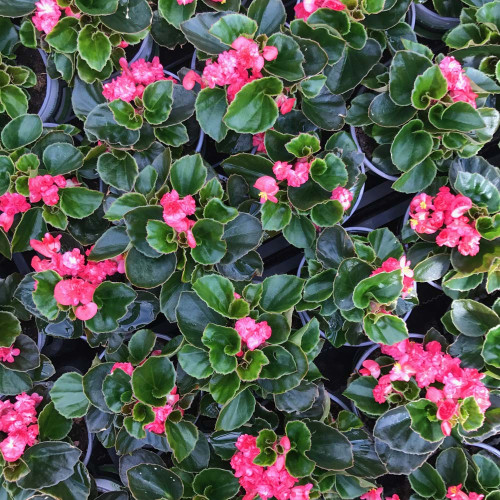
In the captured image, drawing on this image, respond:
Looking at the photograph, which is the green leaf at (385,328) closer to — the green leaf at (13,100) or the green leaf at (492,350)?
the green leaf at (492,350)

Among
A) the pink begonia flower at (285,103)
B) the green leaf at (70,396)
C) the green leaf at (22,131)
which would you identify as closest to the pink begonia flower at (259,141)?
the pink begonia flower at (285,103)

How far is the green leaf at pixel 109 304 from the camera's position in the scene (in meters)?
1.23

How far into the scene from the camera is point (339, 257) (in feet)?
4.14

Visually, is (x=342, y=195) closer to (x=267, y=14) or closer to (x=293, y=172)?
(x=293, y=172)

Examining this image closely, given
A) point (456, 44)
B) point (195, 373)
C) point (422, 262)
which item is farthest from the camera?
point (456, 44)

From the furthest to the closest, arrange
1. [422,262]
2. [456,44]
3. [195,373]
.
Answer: [456,44], [422,262], [195,373]

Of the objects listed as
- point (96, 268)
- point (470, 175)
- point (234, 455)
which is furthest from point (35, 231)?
point (470, 175)

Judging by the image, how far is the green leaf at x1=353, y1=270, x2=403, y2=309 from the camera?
1109 millimetres

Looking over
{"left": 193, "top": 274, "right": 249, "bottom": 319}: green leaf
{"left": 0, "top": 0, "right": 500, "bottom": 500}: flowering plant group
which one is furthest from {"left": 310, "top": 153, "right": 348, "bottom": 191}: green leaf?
{"left": 193, "top": 274, "right": 249, "bottom": 319}: green leaf

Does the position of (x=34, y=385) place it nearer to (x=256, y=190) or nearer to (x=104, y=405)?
(x=104, y=405)

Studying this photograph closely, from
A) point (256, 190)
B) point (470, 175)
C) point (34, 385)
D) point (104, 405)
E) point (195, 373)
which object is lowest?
point (34, 385)

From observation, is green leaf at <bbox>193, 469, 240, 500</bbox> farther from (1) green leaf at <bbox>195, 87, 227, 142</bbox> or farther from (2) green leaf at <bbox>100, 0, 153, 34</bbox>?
(2) green leaf at <bbox>100, 0, 153, 34</bbox>

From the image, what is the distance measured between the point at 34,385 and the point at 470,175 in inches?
51.8

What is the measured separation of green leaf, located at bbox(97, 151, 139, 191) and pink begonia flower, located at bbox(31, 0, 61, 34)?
1.18 feet
